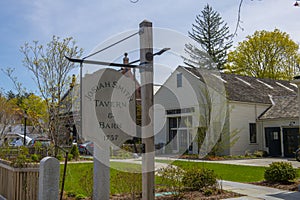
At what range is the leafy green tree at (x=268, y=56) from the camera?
37250 mm

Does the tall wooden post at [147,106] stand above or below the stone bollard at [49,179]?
above

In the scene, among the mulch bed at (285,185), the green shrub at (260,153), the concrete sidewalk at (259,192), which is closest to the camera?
the concrete sidewalk at (259,192)

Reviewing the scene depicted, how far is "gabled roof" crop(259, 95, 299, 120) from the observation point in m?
22.8

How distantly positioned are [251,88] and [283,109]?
169 inches

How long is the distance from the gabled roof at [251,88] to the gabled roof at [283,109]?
2.78 ft

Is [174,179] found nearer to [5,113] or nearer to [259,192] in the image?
[259,192]

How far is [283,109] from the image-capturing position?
23.9m

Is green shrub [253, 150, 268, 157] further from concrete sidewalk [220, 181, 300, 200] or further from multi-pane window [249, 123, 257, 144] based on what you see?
concrete sidewalk [220, 181, 300, 200]

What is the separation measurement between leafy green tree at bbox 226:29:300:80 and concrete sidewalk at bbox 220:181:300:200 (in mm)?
30108

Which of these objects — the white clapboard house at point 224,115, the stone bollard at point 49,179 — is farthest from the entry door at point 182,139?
the stone bollard at point 49,179

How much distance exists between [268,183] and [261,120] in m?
15.4

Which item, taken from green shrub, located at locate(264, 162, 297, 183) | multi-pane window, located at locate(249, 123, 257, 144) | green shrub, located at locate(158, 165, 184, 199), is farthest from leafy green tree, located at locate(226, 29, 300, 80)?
green shrub, located at locate(158, 165, 184, 199)

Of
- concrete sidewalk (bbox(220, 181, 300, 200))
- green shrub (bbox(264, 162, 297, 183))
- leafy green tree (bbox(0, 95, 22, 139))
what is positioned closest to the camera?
concrete sidewalk (bbox(220, 181, 300, 200))

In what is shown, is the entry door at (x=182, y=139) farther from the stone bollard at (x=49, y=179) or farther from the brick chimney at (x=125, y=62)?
the stone bollard at (x=49, y=179)
